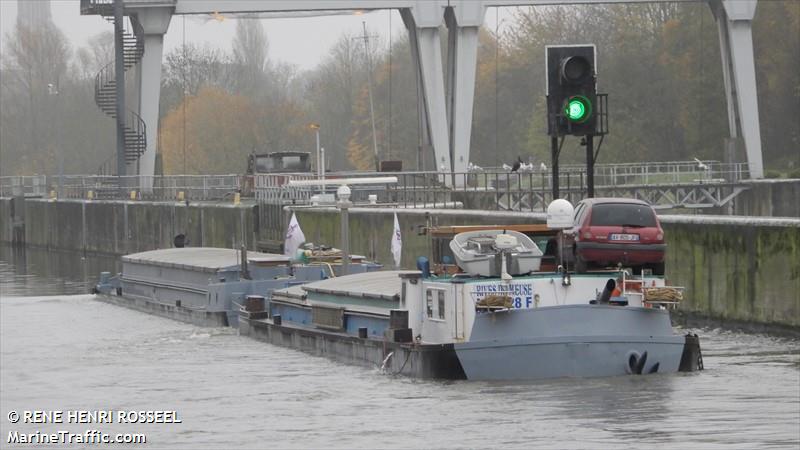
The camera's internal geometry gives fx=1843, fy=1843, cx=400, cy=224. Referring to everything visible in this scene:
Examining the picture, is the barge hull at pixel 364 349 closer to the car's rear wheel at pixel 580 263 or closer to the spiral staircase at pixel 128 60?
the car's rear wheel at pixel 580 263

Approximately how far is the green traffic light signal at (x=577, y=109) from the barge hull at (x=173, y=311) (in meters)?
19.9

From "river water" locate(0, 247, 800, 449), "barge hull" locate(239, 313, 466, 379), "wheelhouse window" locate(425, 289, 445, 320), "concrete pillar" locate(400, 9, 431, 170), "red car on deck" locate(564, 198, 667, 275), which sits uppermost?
"concrete pillar" locate(400, 9, 431, 170)

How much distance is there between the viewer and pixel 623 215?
33.0 metres

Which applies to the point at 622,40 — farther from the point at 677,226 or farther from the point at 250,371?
the point at 250,371

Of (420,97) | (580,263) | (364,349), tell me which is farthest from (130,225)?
(580,263)

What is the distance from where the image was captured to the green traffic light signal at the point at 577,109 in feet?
86.0

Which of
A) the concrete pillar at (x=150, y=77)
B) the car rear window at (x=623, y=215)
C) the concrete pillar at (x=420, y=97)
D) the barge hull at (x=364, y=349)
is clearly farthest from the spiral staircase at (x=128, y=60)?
the car rear window at (x=623, y=215)

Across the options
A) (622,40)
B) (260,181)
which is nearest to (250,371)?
(260,181)

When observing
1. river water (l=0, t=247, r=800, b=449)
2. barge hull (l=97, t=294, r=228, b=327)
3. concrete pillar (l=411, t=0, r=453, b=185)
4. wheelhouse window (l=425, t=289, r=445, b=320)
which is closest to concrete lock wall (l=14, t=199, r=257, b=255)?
concrete pillar (l=411, t=0, r=453, b=185)

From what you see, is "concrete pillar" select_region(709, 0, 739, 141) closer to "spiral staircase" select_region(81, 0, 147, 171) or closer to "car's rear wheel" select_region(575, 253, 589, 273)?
"spiral staircase" select_region(81, 0, 147, 171)

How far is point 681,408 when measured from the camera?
27.5 meters

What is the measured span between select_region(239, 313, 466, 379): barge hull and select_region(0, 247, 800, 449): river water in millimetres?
263

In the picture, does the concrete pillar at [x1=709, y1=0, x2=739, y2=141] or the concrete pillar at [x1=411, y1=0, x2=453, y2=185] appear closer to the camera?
the concrete pillar at [x1=411, y1=0, x2=453, y2=185]

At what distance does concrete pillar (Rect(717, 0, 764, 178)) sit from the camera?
8012cm
